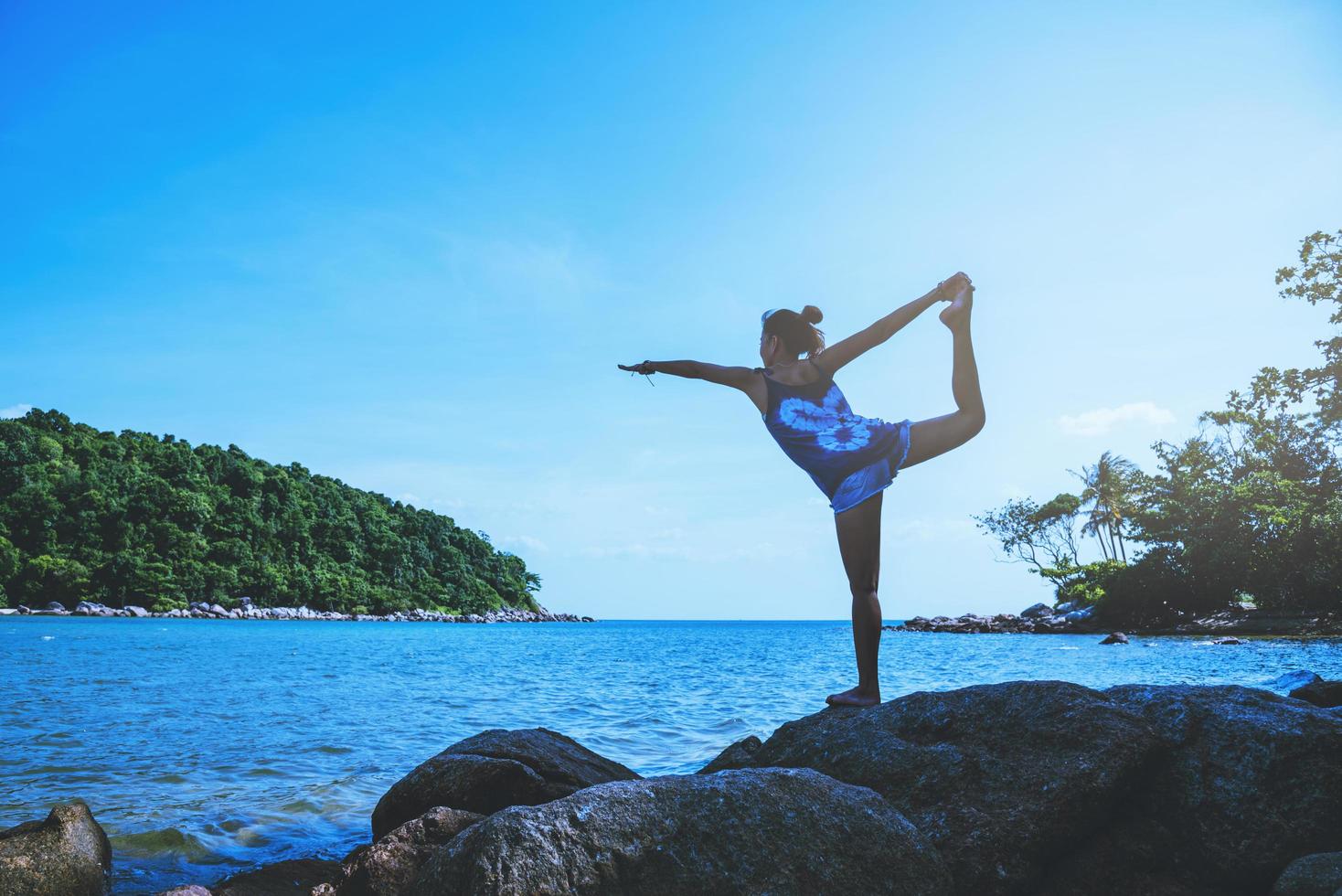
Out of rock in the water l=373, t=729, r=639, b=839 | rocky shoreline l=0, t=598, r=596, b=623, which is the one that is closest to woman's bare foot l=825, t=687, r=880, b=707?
rock in the water l=373, t=729, r=639, b=839

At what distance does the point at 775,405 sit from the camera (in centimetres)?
534

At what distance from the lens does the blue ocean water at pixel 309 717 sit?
7105 mm

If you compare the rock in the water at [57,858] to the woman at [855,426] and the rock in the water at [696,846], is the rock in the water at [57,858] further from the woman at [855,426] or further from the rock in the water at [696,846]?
the woman at [855,426]

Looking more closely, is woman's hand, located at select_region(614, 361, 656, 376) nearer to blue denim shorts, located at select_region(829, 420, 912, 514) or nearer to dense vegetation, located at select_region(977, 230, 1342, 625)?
blue denim shorts, located at select_region(829, 420, 912, 514)

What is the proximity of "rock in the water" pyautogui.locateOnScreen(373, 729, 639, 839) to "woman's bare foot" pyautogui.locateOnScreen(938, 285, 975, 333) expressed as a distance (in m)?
3.80

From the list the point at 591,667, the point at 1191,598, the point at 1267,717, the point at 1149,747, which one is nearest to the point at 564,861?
the point at 1149,747

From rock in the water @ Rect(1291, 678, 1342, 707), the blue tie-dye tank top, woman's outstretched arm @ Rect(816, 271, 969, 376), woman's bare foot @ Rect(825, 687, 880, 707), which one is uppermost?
woman's outstretched arm @ Rect(816, 271, 969, 376)

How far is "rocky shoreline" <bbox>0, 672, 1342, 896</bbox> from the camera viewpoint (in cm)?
316

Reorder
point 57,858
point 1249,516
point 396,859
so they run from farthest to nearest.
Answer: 1. point 1249,516
2. point 57,858
3. point 396,859

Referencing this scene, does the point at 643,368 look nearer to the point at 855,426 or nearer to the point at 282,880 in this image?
the point at 855,426

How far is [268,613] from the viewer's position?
284 feet

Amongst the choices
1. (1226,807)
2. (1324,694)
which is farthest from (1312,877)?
(1324,694)

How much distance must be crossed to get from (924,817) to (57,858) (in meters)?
5.08

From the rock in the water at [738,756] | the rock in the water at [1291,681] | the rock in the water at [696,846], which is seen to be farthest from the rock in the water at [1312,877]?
the rock in the water at [1291,681]
